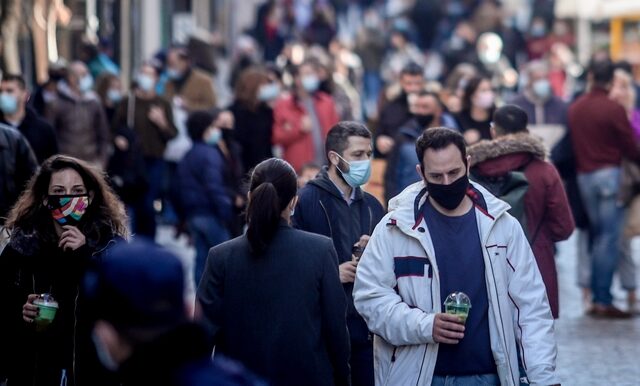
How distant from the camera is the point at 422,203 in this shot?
6.54 meters

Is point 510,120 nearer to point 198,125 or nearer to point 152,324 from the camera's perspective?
point 198,125

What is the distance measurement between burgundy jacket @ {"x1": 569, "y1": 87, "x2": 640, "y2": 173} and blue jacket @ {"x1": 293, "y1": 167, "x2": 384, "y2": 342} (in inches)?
199

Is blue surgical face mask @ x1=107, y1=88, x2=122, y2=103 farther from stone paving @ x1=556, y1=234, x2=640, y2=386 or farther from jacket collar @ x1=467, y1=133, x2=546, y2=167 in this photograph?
jacket collar @ x1=467, y1=133, x2=546, y2=167

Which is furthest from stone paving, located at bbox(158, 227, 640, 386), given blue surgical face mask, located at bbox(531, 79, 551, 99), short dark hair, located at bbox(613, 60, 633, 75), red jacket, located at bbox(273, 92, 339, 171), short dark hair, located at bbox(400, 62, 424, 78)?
red jacket, located at bbox(273, 92, 339, 171)

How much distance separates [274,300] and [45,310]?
0.96m

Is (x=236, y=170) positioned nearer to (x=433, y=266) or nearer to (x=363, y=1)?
(x=433, y=266)

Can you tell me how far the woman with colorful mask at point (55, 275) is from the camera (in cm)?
665

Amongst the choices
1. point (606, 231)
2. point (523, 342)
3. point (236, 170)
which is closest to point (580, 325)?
point (606, 231)

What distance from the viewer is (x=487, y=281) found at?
20.8 ft

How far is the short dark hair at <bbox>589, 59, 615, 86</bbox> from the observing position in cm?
1253

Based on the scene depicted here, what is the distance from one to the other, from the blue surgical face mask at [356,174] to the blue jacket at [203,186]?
4.75 m

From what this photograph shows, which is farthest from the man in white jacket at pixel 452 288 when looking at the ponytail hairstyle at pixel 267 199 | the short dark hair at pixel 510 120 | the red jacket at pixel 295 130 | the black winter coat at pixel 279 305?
the red jacket at pixel 295 130

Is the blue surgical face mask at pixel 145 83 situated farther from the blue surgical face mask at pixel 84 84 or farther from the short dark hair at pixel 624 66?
the short dark hair at pixel 624 66

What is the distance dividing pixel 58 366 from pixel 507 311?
1.83 m
